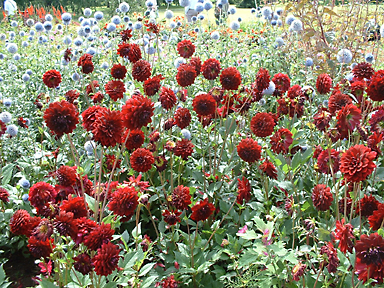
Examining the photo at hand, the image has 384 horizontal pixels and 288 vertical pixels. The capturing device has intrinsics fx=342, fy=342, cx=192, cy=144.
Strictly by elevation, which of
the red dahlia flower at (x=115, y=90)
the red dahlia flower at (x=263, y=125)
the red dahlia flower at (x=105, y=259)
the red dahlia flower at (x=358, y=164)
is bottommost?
the red dahlia flower at (x=105, y=259)

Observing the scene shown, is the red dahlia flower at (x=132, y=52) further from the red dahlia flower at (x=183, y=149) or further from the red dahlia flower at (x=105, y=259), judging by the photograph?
the red dahlia flower at (x=105, y=259)

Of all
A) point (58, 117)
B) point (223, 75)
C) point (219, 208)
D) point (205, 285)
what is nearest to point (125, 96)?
point (223, 75)

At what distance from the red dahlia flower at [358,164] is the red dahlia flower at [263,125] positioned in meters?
0.66

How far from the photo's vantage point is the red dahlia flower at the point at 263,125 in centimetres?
201

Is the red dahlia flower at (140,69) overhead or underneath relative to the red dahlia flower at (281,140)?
overhead

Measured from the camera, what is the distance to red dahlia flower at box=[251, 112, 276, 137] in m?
2.01

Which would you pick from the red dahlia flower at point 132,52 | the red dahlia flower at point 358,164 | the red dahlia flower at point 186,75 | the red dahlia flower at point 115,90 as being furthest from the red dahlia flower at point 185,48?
the red dahlia flower at point 358,164

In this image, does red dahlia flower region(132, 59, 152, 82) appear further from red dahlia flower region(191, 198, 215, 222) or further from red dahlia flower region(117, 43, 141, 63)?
red dahlia flower region(191, 198, 215, 222)

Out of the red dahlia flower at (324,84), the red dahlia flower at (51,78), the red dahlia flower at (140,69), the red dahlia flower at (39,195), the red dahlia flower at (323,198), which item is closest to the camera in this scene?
the red dahlia flower at (39,195)

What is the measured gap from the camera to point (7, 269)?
2457 millimetres

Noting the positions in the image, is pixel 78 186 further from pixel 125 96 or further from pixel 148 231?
pixel 125 96

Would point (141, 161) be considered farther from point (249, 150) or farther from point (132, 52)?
point (132, 52)

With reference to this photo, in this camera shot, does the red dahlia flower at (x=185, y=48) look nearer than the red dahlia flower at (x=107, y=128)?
No

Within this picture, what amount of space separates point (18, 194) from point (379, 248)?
88.9 inches
